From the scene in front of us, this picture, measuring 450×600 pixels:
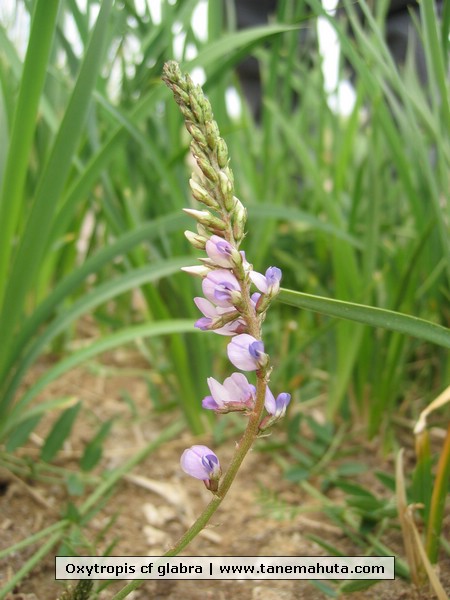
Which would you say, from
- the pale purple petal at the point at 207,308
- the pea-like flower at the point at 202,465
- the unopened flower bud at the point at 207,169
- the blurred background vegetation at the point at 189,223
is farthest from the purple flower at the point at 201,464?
the blurred background vegetation at the point at 189,223

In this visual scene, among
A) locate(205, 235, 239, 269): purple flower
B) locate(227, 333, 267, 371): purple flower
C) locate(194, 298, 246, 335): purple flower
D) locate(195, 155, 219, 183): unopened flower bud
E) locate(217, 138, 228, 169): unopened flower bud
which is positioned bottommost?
locate(227, 333, 267, 371): purple flower

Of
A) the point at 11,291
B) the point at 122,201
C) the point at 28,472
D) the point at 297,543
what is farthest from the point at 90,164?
the point at 297,543

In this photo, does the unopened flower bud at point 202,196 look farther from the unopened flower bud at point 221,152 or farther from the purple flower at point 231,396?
the purple flower at point 231,396

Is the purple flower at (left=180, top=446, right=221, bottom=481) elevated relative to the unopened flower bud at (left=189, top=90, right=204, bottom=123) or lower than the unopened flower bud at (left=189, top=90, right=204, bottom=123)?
lower

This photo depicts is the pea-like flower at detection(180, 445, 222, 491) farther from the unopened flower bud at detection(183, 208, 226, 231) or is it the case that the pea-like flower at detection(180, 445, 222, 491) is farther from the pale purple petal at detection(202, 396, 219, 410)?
the unopened flower bud at detection(183, 208, 226, 231)

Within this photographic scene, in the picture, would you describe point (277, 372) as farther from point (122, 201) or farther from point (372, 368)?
point (122, 201)

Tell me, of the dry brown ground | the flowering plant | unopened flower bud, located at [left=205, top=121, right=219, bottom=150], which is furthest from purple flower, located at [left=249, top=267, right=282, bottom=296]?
the dry brown ground
